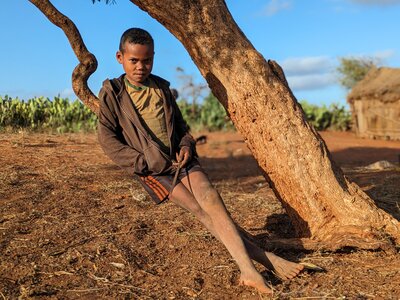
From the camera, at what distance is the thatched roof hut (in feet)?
55.4

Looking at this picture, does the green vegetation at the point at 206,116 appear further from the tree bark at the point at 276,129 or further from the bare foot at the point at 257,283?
the bare foot at the point at 257,283

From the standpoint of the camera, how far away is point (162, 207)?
5797 mm

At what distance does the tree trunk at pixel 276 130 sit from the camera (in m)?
4.29

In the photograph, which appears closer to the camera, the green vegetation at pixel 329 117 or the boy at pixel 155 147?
the boy at pixel 155 147

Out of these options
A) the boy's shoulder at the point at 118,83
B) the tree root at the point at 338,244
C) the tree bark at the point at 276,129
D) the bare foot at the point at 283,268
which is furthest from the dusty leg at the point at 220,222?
the tree bark at the point at 276,129

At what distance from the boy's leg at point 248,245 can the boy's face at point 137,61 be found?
2.43ft

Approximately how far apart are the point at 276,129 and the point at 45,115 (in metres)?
10.0

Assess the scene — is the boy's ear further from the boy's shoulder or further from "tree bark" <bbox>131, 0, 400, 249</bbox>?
"tree bark" <bbox>131, 0, 400, 249</bbox>

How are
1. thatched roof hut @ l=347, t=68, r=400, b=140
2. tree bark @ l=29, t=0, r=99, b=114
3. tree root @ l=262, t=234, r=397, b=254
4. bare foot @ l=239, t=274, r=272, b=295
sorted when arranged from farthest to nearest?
thatched roof hut @ l=347, t=68, r=400, b=140 → tree bark @ l=29, t=0, r=99, b=114 → tree root @ l=262, t=234, r=397, b=254 → bare foot @ l=239, t=274, r=272, b=295

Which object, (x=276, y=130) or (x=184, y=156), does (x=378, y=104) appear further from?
(x=184, y=156)

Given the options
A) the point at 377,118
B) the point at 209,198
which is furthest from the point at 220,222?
the point at 377,118

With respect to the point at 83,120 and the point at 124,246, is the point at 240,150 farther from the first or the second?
the point at 124,246

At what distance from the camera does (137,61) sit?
3.55 metres

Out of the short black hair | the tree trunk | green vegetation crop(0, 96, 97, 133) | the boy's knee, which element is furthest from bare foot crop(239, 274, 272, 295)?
green vegetation crop(0, 96, 97, 133)
